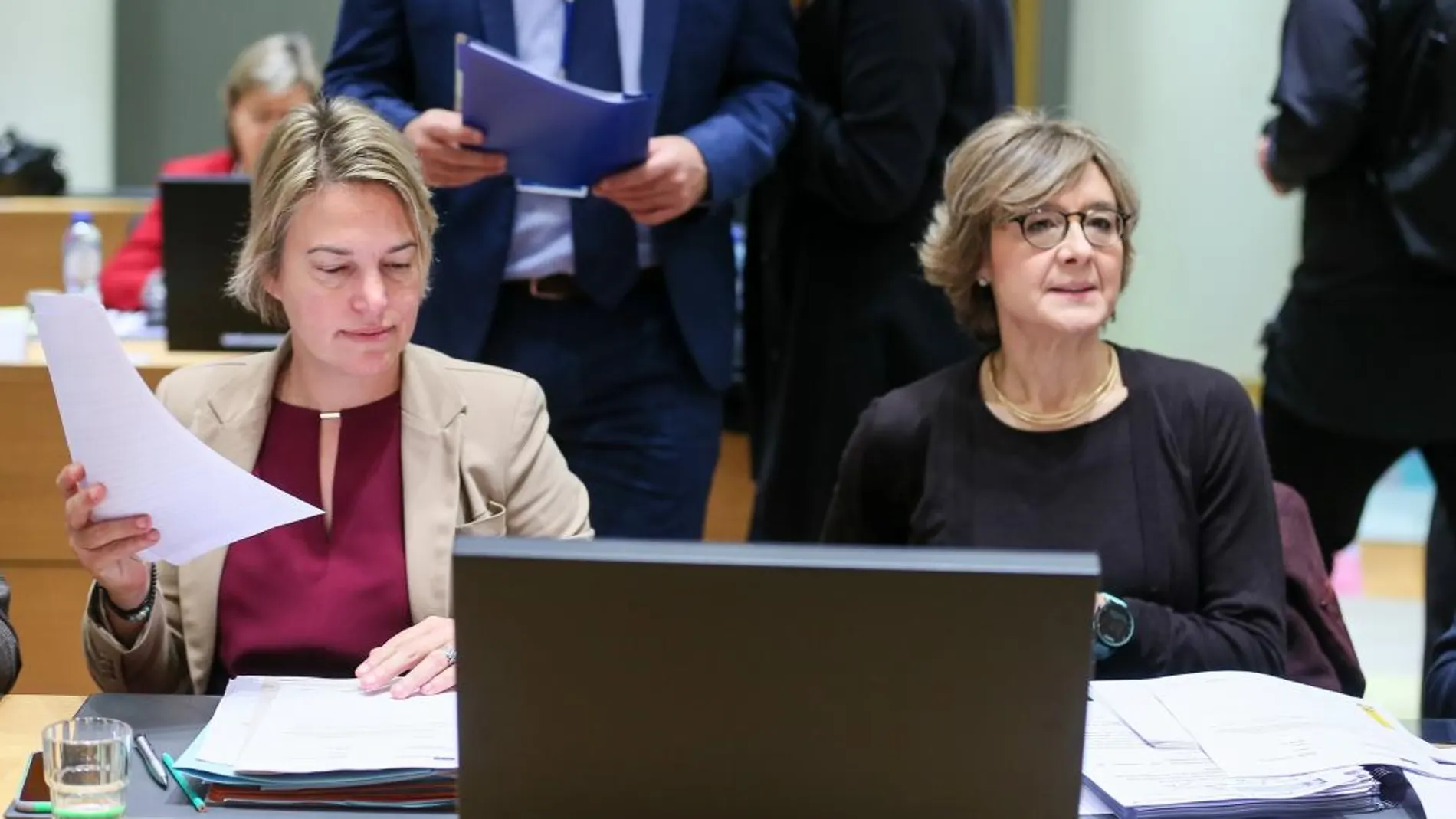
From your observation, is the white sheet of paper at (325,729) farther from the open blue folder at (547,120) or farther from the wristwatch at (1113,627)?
the open blue folder at (547,120)

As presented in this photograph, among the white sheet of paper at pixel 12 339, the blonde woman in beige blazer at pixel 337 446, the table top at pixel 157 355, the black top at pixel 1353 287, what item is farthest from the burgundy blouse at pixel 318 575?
the black top at pixel 1353 287

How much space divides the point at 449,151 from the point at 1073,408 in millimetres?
962

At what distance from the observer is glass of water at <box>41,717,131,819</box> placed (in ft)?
4.63

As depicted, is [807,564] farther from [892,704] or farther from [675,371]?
[675,371]

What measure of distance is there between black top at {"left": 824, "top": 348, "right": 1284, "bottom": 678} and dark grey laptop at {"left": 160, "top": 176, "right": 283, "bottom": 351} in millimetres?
1422

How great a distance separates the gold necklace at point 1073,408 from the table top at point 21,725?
1.17 meters

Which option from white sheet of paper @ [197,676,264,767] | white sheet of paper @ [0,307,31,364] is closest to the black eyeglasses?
white sheet of paper @ [197,676,264,767]

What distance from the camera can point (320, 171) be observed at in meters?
1.98

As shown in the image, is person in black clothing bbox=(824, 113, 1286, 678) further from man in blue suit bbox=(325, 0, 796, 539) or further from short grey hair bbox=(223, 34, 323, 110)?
short grey hair bbox=(223, 34, 323, 110)

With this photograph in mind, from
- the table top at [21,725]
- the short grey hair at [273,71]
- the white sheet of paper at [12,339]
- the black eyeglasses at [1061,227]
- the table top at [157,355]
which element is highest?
the short grey hair at [273,71]

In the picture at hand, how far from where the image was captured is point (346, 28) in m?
2.75

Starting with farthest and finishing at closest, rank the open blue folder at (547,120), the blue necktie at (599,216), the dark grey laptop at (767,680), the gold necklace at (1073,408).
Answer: the blue necktie at (599,216) → the open blue folder at (547,120) → the gold necklace at (1073,408) → the dark grey laptop at (767,680)

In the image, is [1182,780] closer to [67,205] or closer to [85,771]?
[85,771]

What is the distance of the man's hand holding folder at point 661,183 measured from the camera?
2555 millimetres
